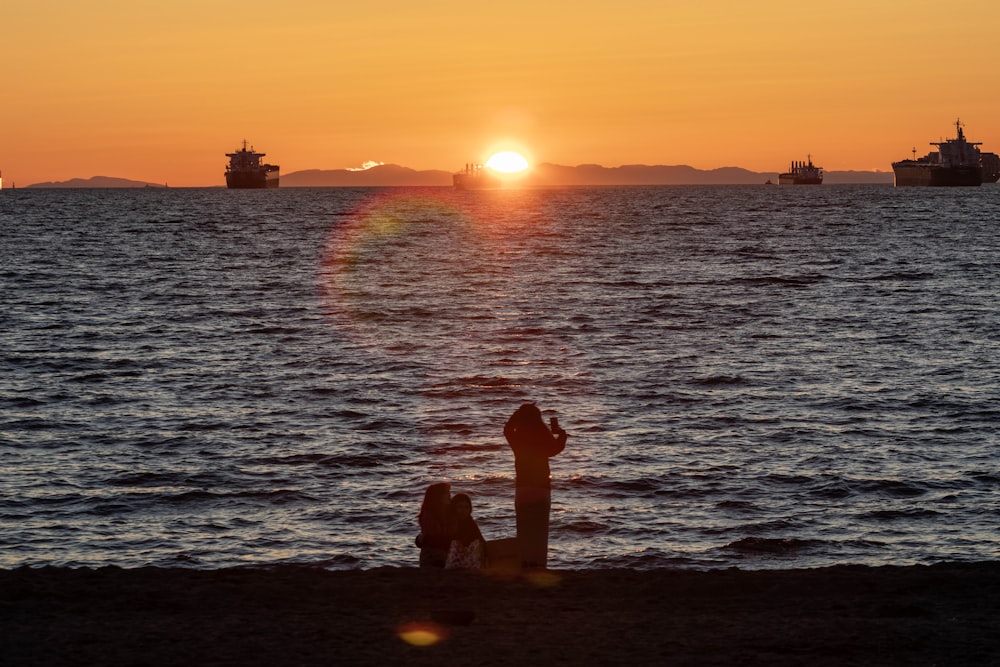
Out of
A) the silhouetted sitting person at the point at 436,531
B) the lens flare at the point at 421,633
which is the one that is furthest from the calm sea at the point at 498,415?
the lens flare at the point at 421,633

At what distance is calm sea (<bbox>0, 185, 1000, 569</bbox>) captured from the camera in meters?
16.2

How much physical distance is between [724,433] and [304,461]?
24.1 ft

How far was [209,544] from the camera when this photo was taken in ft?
51.5

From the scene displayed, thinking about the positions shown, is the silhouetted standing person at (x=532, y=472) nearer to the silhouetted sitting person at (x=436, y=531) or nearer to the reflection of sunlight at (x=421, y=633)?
the silhouetted sitting person at (x=436, y=531)

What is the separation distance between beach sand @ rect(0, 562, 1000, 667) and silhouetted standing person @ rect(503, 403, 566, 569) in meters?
0.35

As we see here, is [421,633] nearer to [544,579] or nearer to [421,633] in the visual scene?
[421,633]

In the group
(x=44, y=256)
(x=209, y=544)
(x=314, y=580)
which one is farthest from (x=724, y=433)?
(x=44, y=256)

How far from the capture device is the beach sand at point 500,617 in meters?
8.45

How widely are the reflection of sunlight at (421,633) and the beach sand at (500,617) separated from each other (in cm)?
3

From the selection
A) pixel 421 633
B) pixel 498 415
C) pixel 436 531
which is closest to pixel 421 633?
pixel 421 633

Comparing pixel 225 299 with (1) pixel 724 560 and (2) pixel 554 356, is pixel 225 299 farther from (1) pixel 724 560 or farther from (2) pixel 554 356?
(1) pixel 724 560

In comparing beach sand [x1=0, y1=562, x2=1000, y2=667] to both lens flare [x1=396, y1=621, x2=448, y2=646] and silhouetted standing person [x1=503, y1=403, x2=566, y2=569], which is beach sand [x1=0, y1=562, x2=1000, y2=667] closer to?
lens flare [x1=396, y1=621, x2=448, y2=646]

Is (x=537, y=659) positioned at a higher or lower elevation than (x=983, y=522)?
higher

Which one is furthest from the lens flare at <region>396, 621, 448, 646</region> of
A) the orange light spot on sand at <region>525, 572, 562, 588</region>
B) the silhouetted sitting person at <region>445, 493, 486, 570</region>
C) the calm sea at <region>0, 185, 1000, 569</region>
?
the calm sea at <region>0, 185, 1000, 569</region>
